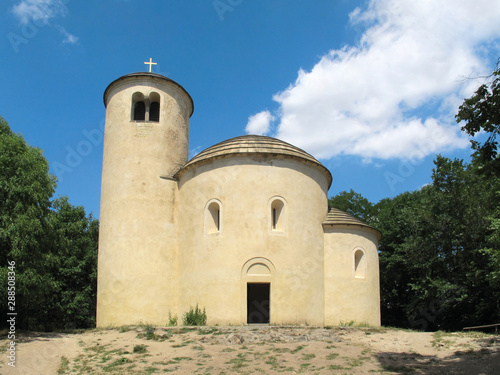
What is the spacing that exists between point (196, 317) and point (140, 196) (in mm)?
6522

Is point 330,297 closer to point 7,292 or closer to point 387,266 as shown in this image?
point 387,266

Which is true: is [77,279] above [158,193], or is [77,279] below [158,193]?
below

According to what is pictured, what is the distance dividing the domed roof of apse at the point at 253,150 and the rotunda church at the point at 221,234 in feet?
0.18

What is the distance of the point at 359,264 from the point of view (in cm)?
2194

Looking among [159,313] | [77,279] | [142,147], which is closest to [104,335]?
[159,313]

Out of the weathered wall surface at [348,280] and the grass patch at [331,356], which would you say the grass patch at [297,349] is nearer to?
the grass patch at [331,356]

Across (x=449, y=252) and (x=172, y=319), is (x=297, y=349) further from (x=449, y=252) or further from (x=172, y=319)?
(x=449, y=252)

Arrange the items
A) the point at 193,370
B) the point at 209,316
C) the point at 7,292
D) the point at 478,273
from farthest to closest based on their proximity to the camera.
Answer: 1. the point at 478,273
2. the point at 209,316
3. the point at 7,292
4. the point at 193,370

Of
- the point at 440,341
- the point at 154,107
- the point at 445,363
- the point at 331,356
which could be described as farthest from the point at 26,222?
the point at 440,341

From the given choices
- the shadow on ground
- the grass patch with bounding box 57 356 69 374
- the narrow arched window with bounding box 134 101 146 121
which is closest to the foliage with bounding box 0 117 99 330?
the grass patch with bounding box 57 356 69 374

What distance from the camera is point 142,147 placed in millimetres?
22844

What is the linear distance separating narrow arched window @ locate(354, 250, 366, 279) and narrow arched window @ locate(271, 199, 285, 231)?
4.26 m

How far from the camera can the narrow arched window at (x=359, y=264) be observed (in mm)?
21719

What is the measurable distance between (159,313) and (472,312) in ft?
59.1
